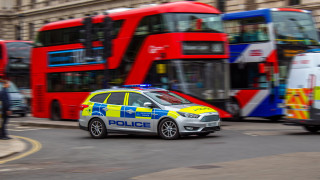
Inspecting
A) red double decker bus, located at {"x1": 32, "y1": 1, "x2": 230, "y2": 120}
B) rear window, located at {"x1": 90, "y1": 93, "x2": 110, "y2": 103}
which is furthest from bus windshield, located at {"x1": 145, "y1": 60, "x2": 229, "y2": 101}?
rear window, located at {"x1": 90, "y1": 93, "x2": 110, "y2": 103}

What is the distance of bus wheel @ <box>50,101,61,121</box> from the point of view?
23578 millimetres

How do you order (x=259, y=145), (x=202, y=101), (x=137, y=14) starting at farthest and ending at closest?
(x=137, y=14) → (x=202, y=101) → (x=259, y=145)

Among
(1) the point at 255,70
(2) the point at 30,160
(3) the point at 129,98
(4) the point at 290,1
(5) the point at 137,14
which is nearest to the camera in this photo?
(2) the point at 30,160

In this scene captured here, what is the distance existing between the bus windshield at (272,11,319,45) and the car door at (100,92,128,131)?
7.44 m

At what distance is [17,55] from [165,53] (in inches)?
647

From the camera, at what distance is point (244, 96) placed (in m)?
21.4

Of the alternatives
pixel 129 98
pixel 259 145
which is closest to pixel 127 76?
pixel 129 98

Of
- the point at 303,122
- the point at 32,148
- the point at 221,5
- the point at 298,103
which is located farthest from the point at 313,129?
the point at 221,5

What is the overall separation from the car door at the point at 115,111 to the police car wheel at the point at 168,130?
1216 mm

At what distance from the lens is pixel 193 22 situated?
720 inches

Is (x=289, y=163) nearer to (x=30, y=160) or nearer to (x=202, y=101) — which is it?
(x=30, y=160)

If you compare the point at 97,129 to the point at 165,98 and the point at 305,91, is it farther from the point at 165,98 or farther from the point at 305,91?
the point at 305,91

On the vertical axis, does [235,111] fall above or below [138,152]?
above

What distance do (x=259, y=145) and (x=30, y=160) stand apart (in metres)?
5.18
